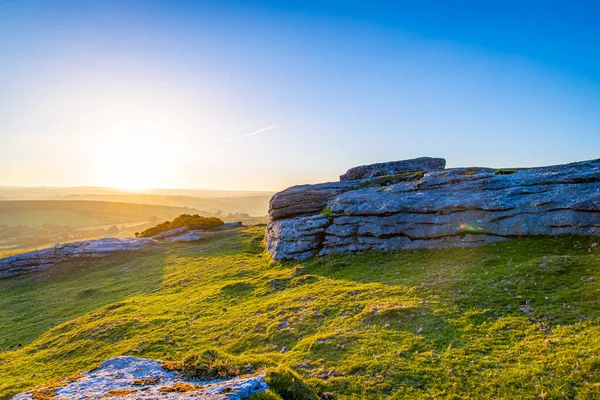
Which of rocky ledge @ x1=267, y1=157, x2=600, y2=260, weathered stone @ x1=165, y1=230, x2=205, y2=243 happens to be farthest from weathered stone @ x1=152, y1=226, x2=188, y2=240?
rocky ledge @ x1=267, y1=157, x2=600, y2=260

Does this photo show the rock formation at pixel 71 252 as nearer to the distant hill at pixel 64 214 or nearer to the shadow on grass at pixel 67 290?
the shadow on grass at pixel 67 290

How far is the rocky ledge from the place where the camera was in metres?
21.5

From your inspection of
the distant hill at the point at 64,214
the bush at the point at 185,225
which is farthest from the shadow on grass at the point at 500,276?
the distant hill at the point at 64,214

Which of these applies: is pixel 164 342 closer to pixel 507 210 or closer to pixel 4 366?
pixel 4 366

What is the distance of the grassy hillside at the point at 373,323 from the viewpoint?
10.5 meters

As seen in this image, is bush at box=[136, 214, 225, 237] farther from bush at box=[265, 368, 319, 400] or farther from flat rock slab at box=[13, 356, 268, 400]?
bush at box=[265, 368, 319, 400]

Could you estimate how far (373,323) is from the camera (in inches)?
587

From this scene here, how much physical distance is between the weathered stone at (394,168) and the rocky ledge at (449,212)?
752 cm

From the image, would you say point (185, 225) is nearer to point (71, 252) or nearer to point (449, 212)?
point (71, 252)

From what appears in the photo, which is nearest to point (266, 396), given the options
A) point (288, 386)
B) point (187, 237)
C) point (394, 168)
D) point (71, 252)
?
point (288, 386)

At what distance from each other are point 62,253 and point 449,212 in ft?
163

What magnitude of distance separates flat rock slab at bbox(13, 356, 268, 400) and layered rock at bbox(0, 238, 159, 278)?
126 ft

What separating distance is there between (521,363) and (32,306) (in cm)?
3907

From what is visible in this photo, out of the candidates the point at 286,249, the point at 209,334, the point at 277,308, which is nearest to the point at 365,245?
the point at 286,249
